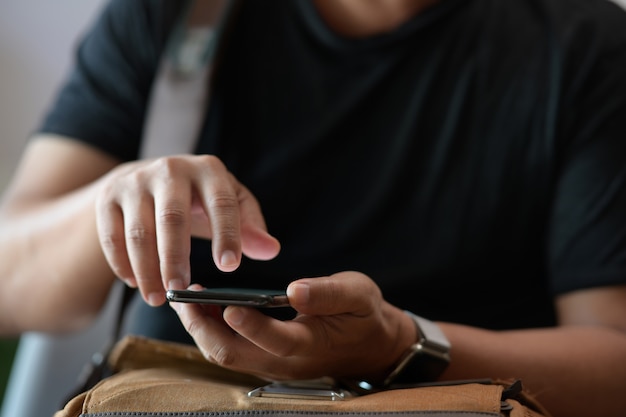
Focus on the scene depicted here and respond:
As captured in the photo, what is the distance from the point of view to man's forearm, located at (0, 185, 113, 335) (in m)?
0.69

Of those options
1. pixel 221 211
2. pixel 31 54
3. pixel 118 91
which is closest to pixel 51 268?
pixel 118 91

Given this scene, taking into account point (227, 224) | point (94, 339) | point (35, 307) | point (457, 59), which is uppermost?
point (457, 59)

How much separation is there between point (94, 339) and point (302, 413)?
620mm

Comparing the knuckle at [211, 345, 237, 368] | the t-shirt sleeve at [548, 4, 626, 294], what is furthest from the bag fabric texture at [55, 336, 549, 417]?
the t-shirt sleeve at [548, 4, 626, 294]

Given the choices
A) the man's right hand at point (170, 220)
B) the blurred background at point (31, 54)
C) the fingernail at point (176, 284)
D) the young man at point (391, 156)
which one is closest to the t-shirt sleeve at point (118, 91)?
the young man at point (391, 156)

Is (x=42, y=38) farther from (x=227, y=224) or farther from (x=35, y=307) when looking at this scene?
(x=227, y=224)

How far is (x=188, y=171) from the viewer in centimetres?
53

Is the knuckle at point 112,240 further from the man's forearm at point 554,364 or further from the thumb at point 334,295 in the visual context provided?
the man's forearm at point 554,364

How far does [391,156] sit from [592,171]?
0.19m

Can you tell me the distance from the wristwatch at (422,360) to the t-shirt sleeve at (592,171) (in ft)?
0.73

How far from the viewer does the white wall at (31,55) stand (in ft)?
4.74

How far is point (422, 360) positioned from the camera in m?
0.53

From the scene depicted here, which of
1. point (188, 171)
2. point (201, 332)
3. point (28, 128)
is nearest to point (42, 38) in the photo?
point (28, 128)

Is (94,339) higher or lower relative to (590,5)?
lower
